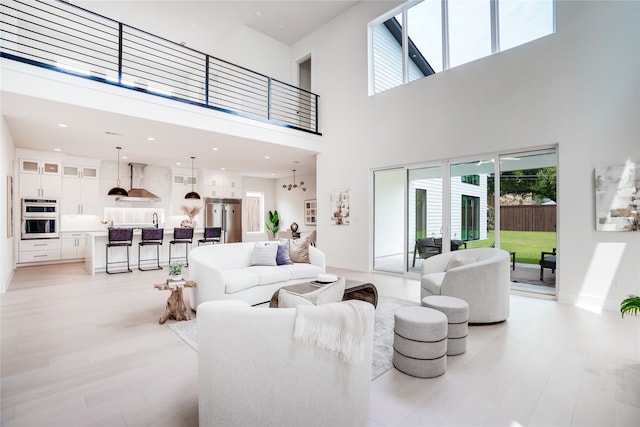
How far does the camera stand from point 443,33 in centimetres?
579

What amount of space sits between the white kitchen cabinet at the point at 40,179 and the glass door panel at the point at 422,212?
29.2 ft

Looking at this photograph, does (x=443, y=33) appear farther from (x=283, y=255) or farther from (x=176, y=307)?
(x=176, y=307)

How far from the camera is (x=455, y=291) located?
3564mm

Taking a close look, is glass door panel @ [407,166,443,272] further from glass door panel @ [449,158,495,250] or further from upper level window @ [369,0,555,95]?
upper level window @ [369,0,555,95]

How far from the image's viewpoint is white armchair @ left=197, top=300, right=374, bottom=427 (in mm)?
1520

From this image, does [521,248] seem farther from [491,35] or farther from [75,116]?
[75,116]

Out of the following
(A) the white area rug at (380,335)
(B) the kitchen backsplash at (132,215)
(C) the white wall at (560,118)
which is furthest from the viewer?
(B) the kitchen backsplash at (132,215)

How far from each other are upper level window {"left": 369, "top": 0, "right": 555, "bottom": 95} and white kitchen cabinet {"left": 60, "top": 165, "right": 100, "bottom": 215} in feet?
26.3

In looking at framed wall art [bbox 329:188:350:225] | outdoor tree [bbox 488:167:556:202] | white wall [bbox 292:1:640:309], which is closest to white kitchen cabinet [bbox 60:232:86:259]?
framed wall art [bbox 329:188:350:225]

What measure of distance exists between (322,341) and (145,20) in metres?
8.98

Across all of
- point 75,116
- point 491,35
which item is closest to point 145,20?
point 75,116

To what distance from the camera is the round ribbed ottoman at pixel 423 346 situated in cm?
239

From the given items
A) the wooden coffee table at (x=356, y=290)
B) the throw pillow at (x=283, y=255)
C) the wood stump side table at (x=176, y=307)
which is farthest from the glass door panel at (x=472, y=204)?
the wood stump side table at (x=176, y=307)

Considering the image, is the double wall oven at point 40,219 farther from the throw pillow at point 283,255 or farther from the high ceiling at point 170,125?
the throw pillow at point 283,255
